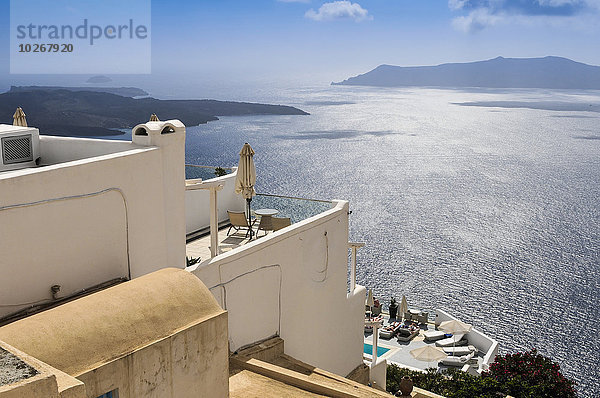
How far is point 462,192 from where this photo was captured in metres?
101

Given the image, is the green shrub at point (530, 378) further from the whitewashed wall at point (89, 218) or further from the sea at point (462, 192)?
the sea at point (462, 192)

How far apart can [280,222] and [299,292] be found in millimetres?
1380

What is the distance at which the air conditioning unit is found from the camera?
9.20 metres

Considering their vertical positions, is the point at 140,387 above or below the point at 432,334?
above

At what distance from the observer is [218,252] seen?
36.4ft

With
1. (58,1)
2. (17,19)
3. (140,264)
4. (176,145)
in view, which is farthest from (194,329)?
(58,1)

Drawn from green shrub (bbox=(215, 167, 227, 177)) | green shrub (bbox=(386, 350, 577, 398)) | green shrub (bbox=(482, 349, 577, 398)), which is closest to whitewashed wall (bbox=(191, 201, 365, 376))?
green shrub (bbox=(215, 167, 227, 177))

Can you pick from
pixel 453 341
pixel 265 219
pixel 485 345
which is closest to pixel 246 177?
Result: pixel 265 219

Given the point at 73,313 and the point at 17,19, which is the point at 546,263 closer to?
the point at 17,19

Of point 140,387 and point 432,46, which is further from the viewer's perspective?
point 432,46

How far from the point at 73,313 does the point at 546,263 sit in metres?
71.4

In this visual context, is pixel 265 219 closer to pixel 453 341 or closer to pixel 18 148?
pixel 18 148

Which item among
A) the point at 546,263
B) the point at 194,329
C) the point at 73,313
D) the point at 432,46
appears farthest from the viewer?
the point at 432,46

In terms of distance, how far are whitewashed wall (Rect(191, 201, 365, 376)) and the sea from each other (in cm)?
3342
